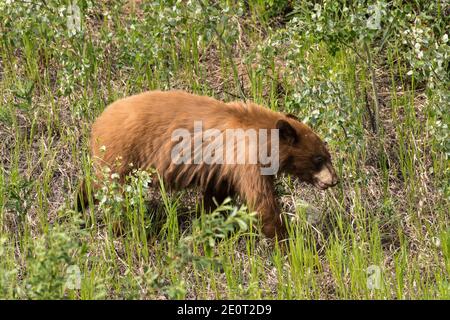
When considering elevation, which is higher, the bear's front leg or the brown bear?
the brown bear

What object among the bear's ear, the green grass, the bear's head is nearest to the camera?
the green grass

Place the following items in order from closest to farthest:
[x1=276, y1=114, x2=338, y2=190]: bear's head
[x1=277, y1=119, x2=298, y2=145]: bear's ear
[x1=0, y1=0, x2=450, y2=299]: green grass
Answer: [x1=0, y1=0, x2=450, y2=299]: green grass, [x1=277, y1=119, x2=298, y2=145]: bear's ear, [x1=276, y1=114, x2=338, y2=190]: bear's head

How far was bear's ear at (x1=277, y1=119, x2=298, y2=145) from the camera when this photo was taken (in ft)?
21.6

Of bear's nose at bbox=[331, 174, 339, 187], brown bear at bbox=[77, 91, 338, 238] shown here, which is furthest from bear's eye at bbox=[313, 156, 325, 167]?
bear's nose at bbox=[331, 174, 339, 187]

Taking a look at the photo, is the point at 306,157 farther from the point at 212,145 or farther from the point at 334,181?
the point at 212,145

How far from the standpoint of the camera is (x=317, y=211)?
7.00 meters

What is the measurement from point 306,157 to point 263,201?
1.38 feet

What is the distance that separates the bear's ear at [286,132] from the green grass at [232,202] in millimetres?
151

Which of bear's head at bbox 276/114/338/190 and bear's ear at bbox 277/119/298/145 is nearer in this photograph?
bear's ear at bbox 277/119/298/145

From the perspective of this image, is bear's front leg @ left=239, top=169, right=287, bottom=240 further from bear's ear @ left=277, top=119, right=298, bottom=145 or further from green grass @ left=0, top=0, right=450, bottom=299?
bear's ear @ left=277, top=119, right=298, bottom=145

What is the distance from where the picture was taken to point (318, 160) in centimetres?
681

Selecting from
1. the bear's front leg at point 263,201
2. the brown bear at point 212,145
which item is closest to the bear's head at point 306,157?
the brown bear at point 212,145

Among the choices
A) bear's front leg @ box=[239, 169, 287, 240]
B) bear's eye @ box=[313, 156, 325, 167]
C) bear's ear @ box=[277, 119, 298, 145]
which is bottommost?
bear's front leg @ box=[239, 169, 287, 240]

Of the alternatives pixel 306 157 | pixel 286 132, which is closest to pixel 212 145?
pixel 286 132
